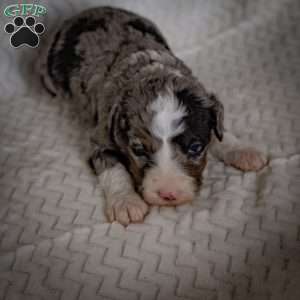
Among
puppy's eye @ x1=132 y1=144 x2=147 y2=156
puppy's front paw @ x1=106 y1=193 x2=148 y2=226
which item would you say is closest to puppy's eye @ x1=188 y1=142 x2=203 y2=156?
puppy's eye @ x1=132 y1=144 x2=147 y2=156

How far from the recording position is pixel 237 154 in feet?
9.45

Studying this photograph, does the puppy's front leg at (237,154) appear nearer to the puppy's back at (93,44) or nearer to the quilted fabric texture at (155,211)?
the quilted fabric texture at (155,211)

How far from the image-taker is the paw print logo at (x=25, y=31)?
11.3 ft

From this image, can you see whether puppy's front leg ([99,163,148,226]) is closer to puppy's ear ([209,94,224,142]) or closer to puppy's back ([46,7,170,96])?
puppy's ear ([209,94,224,142])

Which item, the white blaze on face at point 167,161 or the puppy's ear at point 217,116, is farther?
the puppy's ear at point 217,116

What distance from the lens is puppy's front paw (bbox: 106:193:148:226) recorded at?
99.9 inches

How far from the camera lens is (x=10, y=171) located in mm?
2887

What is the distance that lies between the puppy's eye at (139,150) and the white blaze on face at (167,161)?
9 centimetres

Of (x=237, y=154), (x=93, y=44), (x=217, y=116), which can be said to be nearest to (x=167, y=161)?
(x=217, y=116)

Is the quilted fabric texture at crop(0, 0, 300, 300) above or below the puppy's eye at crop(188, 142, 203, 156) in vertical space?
below

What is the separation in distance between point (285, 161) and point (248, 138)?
1.04 feet

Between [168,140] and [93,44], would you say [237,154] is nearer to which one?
[168,140]

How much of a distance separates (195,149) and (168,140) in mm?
180

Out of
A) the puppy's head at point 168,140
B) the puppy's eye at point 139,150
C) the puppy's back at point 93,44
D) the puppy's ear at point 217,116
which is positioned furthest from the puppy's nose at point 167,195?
the puppy's back at point 93,44
